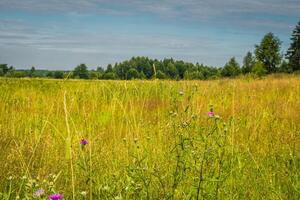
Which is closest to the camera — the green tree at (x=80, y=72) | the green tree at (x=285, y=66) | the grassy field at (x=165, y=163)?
the grassy field at (x=165, y=163)

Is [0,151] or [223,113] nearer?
[0,151]

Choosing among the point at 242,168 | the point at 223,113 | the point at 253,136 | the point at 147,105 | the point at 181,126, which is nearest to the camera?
the point at 181,126

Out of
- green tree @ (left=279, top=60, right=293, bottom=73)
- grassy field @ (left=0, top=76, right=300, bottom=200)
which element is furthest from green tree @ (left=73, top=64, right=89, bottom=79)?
green tree @ (left=279, top=60, right=293, bottom=73)

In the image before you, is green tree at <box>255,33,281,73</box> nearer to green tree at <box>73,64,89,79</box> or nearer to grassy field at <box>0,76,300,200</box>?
green tree at <box>73,64,89,79</box>

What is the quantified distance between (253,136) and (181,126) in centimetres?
212

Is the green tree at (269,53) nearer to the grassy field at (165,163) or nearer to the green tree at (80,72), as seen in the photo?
the green tree at (80,72)

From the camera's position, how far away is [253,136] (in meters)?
4.34

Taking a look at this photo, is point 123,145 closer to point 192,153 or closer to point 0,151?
point 0,151

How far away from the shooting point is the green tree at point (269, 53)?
66000mm

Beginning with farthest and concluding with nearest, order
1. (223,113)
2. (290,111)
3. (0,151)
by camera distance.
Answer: (223,113) → (290,111) → (0,151)

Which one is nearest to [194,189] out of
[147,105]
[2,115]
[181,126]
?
[181,126]

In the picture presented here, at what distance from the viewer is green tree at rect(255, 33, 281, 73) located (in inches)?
2598

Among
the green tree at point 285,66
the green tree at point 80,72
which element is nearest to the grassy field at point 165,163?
the green tree at point 80,72

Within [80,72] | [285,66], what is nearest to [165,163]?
[80,72]
